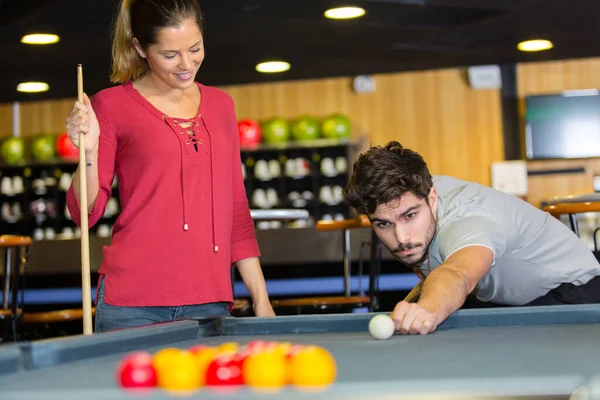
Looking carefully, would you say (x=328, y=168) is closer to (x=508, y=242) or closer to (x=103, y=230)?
(x=103, y=230)

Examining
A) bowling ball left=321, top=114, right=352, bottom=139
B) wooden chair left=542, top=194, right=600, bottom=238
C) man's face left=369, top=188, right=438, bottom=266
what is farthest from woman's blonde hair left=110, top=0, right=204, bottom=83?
bowling ball left=321, top=114, right=352, bottom=139

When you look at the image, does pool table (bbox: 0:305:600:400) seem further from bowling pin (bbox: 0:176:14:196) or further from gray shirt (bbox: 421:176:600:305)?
bowling pin (bbox: 0:176:14:196)

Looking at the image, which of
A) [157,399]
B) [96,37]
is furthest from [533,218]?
[96,37]

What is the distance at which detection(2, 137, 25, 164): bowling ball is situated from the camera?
949 cm

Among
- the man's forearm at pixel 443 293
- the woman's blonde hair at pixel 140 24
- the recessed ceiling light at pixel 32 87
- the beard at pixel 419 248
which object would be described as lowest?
the man's forearm at pixel 443 293

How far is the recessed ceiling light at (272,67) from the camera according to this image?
8.53 metres

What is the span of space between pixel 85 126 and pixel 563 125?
740cm

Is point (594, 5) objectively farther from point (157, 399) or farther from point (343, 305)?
point (157, 399)

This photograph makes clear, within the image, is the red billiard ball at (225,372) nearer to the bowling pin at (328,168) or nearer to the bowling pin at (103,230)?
the bowling pin at (328,168)

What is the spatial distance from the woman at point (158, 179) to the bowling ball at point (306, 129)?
6679mm

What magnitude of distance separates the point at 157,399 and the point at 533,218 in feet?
5.69

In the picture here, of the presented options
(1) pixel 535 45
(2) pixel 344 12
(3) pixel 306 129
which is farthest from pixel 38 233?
(1) pixel 535 45

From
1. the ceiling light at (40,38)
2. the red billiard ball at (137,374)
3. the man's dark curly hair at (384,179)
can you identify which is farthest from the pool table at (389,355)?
the ceiling light at (40,38)

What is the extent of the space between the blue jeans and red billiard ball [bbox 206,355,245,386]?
1030mm
